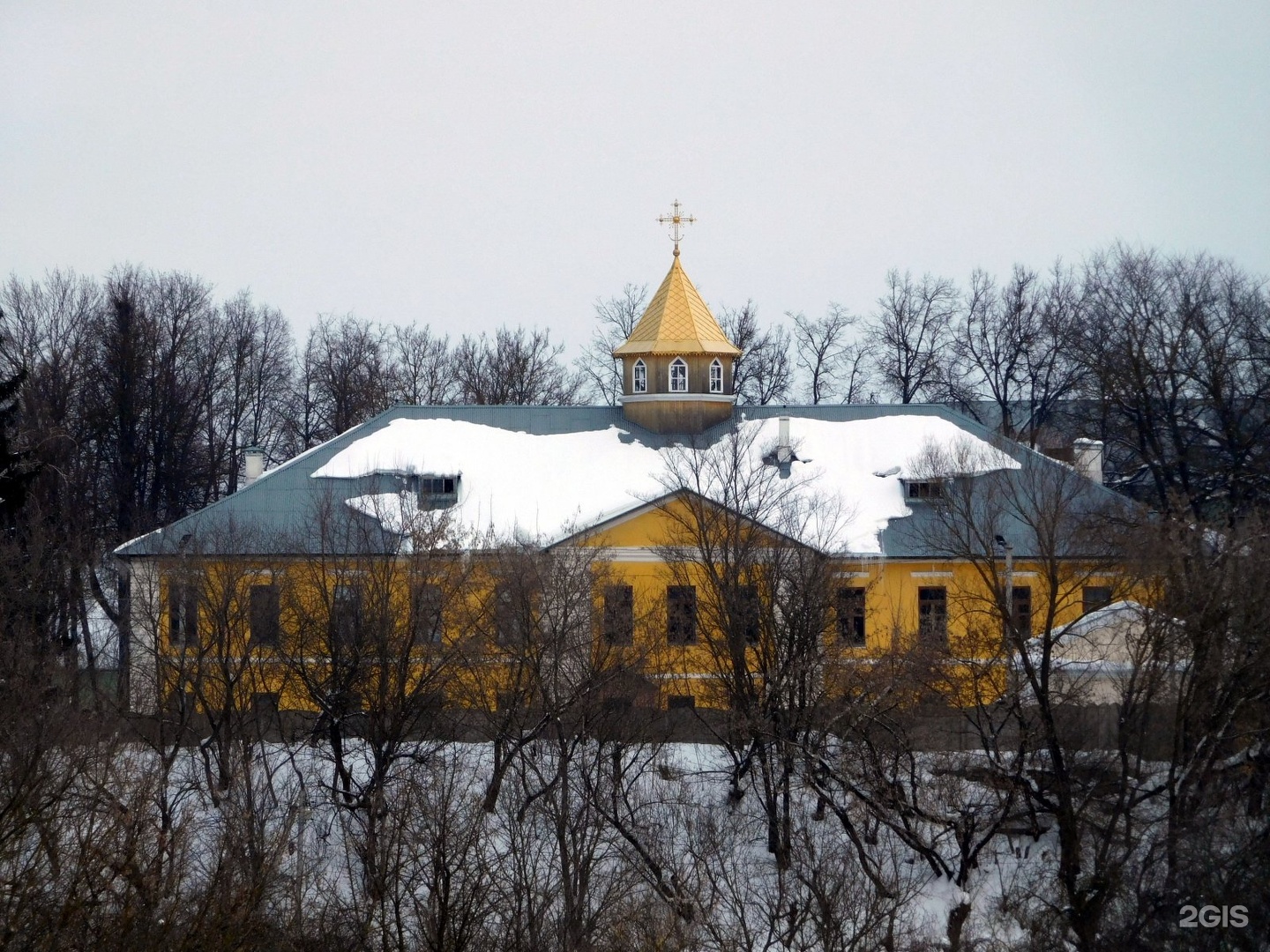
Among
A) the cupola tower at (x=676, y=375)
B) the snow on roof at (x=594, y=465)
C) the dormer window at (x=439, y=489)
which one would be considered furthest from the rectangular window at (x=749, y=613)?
the cupola tower at (x=676, y=375)

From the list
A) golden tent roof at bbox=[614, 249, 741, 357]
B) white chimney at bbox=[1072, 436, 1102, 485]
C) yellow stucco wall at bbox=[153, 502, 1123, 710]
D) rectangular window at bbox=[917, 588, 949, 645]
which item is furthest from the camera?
golden tent roof at bbox=[614, 249, 741, 357]

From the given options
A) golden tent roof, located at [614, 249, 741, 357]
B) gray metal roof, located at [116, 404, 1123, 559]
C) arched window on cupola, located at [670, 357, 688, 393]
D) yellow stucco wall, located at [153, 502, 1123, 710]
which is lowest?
yellow stucco wall, located at [153, 502, 1123, 710]

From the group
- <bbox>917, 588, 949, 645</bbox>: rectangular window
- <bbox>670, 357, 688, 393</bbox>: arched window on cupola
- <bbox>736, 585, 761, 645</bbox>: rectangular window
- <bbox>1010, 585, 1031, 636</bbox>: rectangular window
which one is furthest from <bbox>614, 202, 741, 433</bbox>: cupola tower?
<bbox>736, 585, 761, 645</bbox>: rectangular window

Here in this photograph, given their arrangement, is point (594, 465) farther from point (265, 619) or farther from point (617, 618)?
point (265, 619)

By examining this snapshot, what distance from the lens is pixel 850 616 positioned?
1090 inches

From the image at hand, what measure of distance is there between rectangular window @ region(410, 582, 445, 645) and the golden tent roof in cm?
1344

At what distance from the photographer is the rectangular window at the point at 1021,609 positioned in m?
25.3

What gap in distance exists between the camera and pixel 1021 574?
3150 cm

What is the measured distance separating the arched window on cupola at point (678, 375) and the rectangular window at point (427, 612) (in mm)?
13430

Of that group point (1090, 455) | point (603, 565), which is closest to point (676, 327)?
point (1090, 455)

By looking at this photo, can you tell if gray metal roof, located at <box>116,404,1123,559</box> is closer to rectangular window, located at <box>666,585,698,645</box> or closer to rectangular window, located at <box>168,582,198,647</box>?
rectangular window, located at <box>168,582,198,647</box>

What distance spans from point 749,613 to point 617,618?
2365mm

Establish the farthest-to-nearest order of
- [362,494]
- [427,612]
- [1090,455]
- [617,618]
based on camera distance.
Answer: [1090,455], [362,494], [617,618], [427,612]

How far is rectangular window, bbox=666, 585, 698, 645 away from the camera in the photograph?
2736 centimetres
